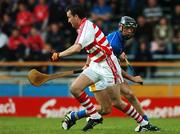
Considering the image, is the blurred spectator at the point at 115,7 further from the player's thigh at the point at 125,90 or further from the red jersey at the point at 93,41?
the red jersey at the point at 93,41

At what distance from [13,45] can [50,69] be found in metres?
1.59

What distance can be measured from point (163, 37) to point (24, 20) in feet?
14.7

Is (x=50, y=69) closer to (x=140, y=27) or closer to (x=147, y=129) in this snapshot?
(x=140, y=27)

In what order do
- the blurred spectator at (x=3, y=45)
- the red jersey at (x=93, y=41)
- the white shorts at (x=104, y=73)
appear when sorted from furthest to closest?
the blurred spectator at (x=3, y=45)
the white shorts at (x=104, y=73)
the red jersey at (x=93, y=41)

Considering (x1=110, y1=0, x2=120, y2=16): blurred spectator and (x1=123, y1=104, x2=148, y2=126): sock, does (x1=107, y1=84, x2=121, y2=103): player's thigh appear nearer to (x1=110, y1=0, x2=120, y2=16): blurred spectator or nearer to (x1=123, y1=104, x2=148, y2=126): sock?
(x1=123, y1=104, x2=148, y2=126): sock

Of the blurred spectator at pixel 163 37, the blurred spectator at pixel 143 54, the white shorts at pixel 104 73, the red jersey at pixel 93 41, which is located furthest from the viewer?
the blurred spectator at pixel 163 37

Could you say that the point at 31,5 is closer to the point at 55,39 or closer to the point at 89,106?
the point at 55,39

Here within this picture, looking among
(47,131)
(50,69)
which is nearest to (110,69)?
(47,131)

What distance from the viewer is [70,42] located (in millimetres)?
21750

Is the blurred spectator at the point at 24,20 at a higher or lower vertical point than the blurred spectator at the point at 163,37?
higher

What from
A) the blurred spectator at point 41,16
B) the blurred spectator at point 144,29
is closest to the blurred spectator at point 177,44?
the blurred spectator at point 144,29

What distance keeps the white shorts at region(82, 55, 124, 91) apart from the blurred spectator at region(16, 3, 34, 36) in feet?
33.4

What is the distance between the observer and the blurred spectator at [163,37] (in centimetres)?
2092

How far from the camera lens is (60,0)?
2244 centimetres
